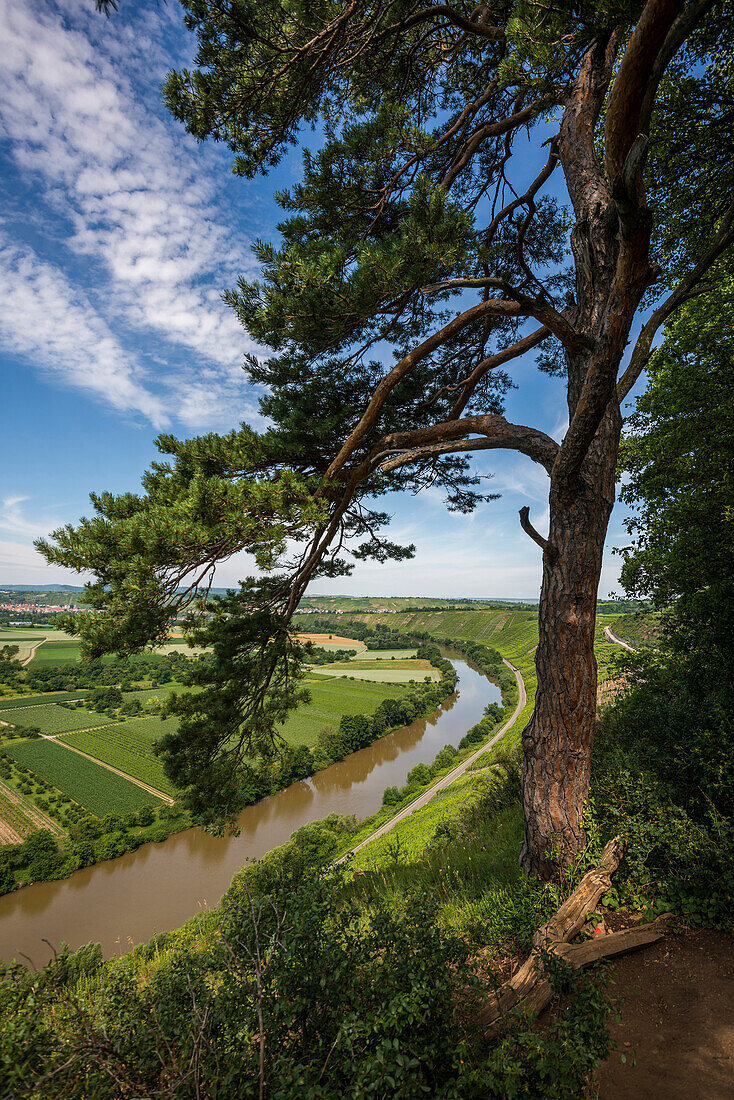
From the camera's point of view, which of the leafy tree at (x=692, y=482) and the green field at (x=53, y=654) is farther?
the green field at (x=53, y=654)

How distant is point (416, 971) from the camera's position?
7.68 ft

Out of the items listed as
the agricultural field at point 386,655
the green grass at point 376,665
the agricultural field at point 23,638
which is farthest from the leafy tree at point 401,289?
the agricultural field at point 23,638

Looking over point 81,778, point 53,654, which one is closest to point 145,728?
point 81,778

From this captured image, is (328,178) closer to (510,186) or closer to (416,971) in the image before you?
(510,186)

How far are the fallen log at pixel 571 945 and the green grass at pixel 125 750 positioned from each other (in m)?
37.9

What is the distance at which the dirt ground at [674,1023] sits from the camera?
93.5 inches

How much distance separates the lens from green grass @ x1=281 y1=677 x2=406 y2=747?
40831mm

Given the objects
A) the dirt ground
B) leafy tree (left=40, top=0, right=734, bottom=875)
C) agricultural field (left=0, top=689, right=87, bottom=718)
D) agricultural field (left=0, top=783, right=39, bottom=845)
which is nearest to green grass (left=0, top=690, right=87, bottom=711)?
agricultural field (left=0, top=689, right=87, bottom=718)

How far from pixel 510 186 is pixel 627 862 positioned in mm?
8167

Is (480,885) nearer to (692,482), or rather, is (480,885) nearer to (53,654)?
(692,482)

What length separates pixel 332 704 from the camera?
164 feet

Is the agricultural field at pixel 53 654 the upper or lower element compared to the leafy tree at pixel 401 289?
lower

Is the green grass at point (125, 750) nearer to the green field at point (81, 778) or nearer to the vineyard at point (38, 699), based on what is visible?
the green field at point (81, 778)

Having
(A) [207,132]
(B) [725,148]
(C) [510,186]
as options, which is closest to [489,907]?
(A) [207,132]
